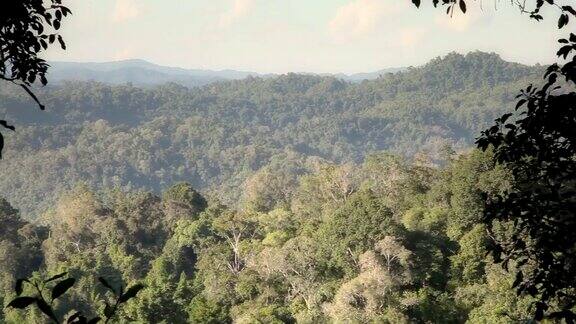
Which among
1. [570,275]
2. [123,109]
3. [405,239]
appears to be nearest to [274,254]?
[405,239]

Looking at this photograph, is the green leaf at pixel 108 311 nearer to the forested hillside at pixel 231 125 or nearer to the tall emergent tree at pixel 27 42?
the tall emergent tree at pixel 27 42

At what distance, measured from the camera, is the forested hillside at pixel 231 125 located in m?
80.5

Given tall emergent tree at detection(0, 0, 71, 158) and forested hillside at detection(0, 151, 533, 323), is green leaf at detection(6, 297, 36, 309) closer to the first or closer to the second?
tall emergent tree at detection(0, 0, 71, 158)

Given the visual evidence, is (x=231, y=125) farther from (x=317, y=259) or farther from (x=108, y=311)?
(x=108, y=311)

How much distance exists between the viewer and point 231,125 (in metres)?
108

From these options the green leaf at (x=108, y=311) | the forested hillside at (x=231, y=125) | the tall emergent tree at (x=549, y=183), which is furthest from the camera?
the forested hillside at (x=231, y=125)

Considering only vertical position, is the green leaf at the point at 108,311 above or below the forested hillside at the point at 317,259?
above

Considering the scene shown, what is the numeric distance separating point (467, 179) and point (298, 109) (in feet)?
384

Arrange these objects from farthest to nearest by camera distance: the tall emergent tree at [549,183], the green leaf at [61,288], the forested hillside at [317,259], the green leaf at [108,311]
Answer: the forested hillside at [317,259], the tall emergent tree at [549,183], the green leaf at [108,311], the green leaf at [61,288]

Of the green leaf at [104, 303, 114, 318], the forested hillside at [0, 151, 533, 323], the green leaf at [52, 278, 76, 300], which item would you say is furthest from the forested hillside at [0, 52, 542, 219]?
the green leaf at [52, 278, 76, 300]

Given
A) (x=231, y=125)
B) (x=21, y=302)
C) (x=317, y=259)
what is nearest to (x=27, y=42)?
(x=21, y=302)

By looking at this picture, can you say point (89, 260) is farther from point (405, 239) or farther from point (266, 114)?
point (266, 114)

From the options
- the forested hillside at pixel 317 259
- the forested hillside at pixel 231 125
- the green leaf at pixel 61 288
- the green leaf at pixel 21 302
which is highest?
the green leaf at pixel 61 288

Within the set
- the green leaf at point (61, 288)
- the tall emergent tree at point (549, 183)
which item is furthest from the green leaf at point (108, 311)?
the tall emergent tree at point (549, 183)
